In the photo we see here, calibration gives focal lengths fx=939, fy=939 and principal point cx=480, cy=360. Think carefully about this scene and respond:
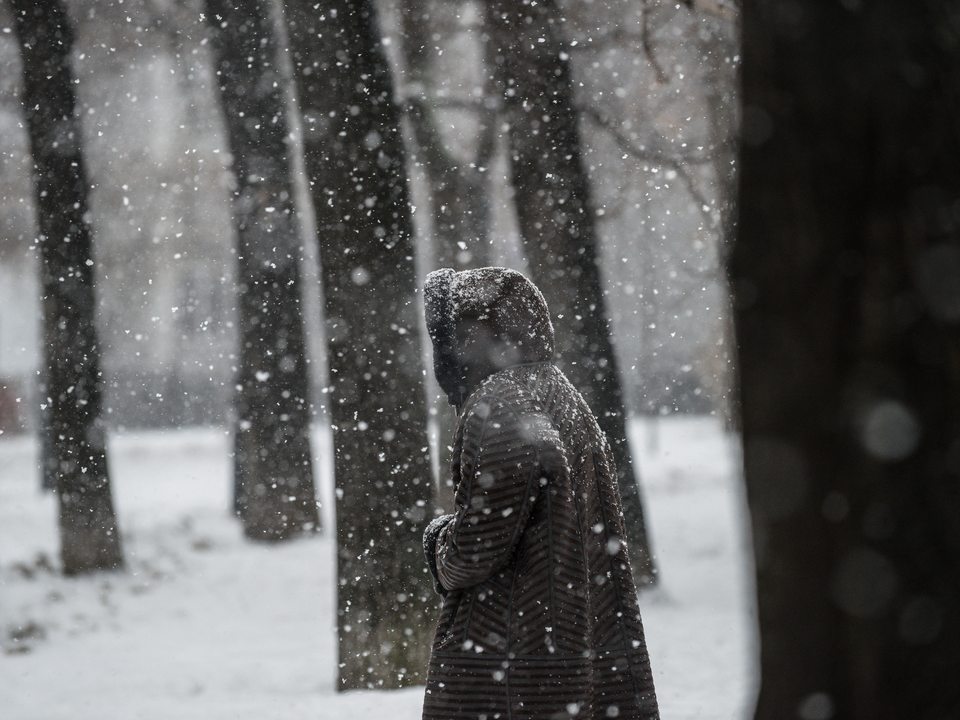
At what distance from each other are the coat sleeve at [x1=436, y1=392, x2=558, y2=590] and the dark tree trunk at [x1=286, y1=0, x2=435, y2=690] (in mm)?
2289

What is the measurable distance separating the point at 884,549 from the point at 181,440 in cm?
3108

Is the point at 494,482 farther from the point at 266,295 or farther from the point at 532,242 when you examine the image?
the point at 266,295

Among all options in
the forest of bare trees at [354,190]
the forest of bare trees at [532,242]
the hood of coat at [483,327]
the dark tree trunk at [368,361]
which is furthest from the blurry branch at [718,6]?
the hood of coat at [483,327]

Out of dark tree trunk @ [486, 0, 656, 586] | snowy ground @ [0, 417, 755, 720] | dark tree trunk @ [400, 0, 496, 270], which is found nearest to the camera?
snowy ground @ [0, 417, 755, 720]

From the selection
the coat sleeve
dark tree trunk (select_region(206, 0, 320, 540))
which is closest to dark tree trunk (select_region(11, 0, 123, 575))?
dark tree trunk (select_region(206, 0, 320, 540))

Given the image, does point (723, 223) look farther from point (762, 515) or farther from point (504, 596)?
point (762, 515)

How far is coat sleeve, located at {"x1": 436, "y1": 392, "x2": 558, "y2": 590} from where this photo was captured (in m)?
2.53

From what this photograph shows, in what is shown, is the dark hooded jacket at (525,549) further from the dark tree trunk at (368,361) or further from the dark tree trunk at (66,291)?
the dark tree trunk at (66,291)

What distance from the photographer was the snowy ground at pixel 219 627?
213 inches

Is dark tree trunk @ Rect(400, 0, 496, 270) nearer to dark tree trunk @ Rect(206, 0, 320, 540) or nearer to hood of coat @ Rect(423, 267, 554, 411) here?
dark tree trunk @ Rect(206, 0, 320, 540)

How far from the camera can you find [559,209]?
7.21 m

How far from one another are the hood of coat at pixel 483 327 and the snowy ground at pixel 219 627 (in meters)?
1.05

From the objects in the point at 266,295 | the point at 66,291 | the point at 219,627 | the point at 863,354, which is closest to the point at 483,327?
the point at 863,354

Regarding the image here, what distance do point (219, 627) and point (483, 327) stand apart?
586cm
